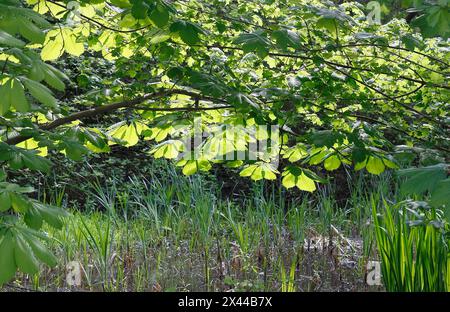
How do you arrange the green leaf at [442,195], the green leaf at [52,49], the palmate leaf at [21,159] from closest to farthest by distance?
the green leaf at [442,195] → the palmate leaf at [21,159] → the green leaf at [52,49]

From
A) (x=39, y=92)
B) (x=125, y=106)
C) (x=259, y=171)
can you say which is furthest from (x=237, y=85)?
(x=39, y=92)

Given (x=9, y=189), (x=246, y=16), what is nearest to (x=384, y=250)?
(x=246, y=16)

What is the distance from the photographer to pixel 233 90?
216 centimetres

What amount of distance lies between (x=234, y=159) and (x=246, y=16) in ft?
2.11

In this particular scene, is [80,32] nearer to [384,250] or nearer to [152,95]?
[152,95]

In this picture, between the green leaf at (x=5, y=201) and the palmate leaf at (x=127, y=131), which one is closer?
the green leaf at (x=5, y=201)

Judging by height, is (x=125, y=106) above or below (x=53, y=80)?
above

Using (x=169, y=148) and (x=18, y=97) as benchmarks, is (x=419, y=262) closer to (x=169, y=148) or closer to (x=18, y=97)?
(x=169, y=148)

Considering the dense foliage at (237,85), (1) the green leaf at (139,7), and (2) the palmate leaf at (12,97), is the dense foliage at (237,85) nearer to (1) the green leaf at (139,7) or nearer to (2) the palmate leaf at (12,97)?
(1) the green leaf at (139,7)

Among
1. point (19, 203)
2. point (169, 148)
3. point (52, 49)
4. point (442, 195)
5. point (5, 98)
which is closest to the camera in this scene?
point (442, 195)

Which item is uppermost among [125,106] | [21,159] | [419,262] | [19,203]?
[125,106]

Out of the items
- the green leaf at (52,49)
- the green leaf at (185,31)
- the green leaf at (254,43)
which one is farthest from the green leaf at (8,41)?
the green leaf at (52,49)

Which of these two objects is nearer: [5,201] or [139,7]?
[5,201]

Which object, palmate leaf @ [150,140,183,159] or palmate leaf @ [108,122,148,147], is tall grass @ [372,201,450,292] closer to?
palmate leaf @ [150,140,183,159]
